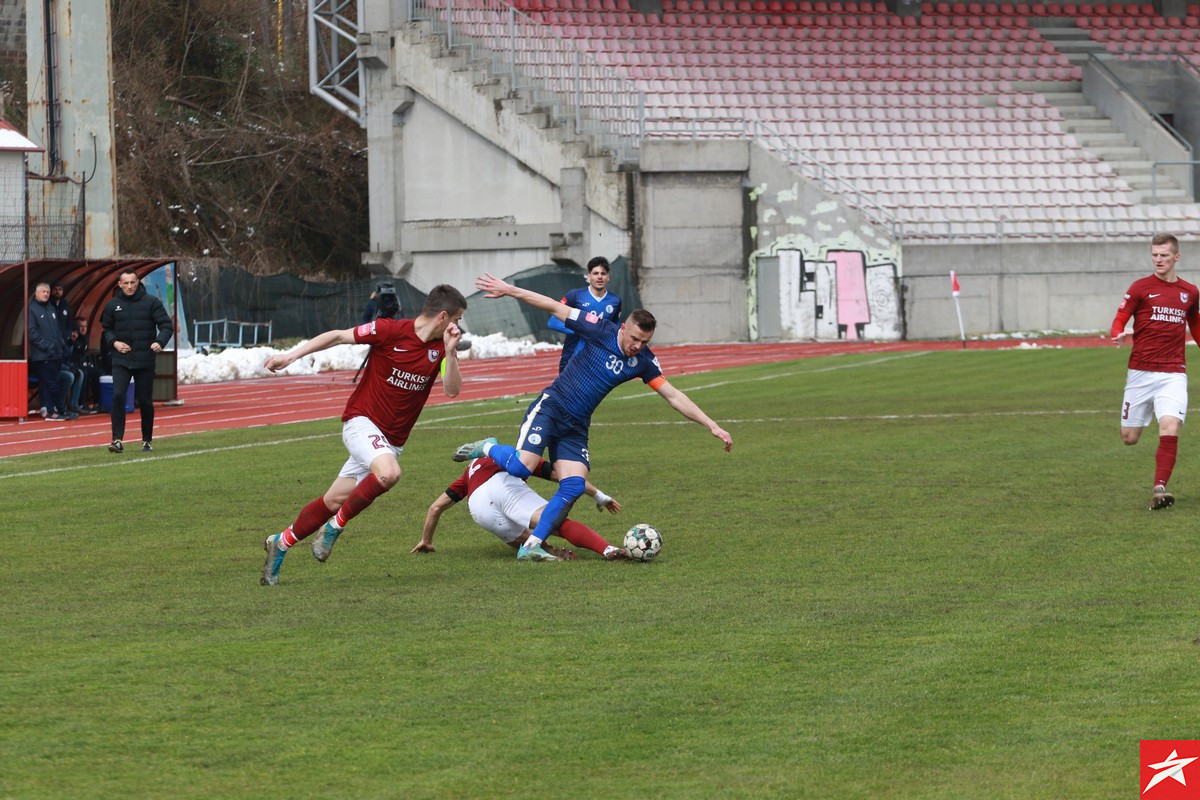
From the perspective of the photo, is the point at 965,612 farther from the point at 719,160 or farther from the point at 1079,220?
the point at 1079,220

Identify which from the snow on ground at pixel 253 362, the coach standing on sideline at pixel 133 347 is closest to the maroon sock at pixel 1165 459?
the coach standing on sideline at pixel 133 347

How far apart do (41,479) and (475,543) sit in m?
6.19

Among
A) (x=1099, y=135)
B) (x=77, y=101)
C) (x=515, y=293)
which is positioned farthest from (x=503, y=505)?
(x=1099, y=135)

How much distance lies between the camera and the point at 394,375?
10.2 m

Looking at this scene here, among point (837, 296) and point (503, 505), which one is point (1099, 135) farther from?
point (503, 505)

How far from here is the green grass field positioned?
19.7ft

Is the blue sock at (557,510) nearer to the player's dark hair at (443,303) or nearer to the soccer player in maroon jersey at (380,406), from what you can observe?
the soccer player in maroon jersey at (380,406)

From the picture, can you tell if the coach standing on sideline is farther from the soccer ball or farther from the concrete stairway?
the concrete stairway

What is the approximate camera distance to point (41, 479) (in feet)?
53.0

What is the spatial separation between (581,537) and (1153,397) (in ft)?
17.5

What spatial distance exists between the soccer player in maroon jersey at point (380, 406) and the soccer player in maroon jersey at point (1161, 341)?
5.92 meters

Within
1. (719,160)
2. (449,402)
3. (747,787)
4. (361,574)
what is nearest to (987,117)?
(719,160)

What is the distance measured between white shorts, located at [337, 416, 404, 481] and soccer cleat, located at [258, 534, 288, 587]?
1.86 feet

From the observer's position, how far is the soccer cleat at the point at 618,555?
10789 mm
